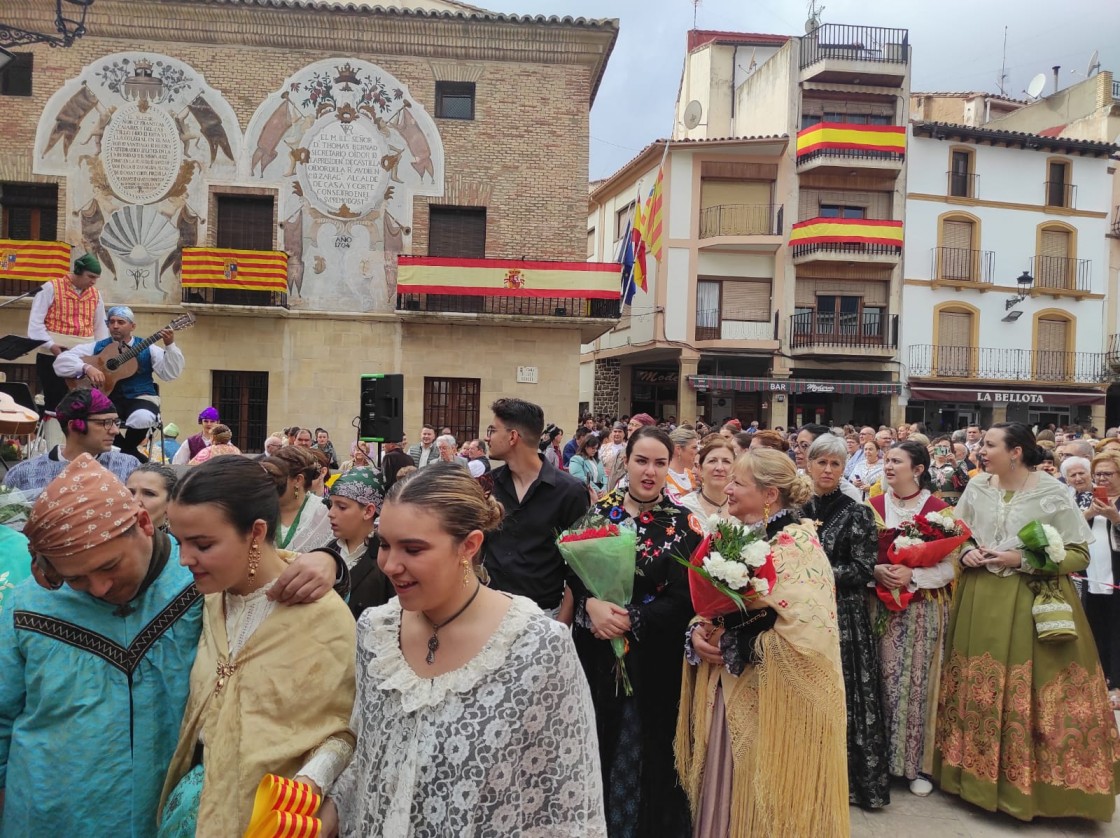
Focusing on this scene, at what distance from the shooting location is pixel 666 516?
3.83 metres

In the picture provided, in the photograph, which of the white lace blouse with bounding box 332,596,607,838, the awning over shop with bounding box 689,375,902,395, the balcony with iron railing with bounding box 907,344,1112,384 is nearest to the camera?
the white lace blouse with bounding box 332,596,607,838

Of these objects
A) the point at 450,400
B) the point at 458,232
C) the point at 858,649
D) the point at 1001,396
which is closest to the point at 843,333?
the point at 1001,396

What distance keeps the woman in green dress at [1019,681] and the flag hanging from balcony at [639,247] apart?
15.0 metres

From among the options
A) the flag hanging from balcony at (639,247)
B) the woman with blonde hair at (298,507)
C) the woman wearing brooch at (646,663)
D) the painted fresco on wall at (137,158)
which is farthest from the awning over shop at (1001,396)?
the woman with blonde hair at (298,507)

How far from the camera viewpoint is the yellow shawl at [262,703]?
2.03 metres

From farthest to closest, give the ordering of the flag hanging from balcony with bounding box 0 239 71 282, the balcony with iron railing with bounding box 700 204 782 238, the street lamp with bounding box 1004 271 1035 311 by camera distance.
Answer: the street lamp with bounding box 1004 271 1035 311 → the balcony with iron railing with bounding box 700 204 782 238 → the flag hanging from balcony with bounding box 0 239 71 282

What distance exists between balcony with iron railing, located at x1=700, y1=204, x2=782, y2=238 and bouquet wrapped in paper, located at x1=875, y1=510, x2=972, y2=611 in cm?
2248

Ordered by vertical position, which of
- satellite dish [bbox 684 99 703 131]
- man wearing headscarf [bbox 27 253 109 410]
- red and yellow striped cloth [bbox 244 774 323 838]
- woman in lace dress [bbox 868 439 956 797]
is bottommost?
woman in lace dress [bbox 868 439 956 797]

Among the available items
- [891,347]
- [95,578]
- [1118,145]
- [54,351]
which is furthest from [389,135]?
[1118,145]

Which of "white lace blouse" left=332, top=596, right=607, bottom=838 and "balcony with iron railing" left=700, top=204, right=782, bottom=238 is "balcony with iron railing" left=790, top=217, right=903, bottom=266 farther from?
"white lace blouse" left=332, top=596, right=607, bottom=838

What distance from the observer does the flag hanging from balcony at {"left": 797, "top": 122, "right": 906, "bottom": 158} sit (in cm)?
2495

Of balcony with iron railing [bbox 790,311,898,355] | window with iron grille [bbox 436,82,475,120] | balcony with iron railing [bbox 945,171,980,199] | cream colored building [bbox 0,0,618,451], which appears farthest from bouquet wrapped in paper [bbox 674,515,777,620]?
balcony with iron railing [bbox 945,171,980,199]

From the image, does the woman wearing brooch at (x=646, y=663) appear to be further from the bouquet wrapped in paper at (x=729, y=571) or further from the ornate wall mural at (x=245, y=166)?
the ornate wall mural at (x=245, y=166)

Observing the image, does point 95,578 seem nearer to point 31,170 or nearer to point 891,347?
point 31,170
